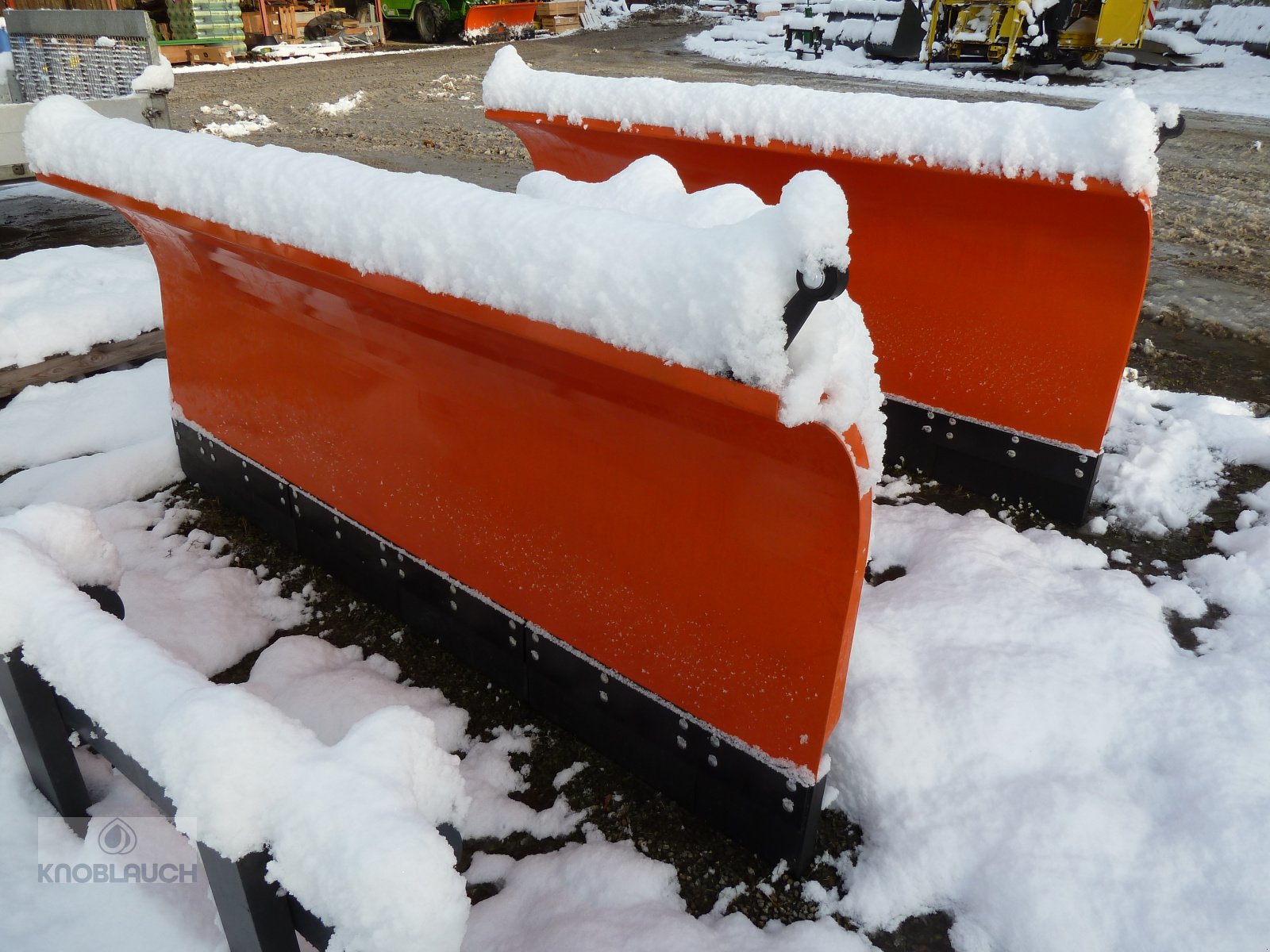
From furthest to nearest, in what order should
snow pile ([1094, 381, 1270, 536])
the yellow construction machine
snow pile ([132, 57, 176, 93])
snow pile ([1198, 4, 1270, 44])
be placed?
snow pile ([1198, 4, 1270, 44]) → the yellow construction machine → snow pile ([132, 57, 176, 93]) → snow pile ([1094, 381, 1270, 536])

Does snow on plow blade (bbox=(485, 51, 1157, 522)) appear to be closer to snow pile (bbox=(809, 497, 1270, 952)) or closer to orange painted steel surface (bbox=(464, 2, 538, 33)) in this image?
snow pile (bbox=(809, 497, 1270, 952))

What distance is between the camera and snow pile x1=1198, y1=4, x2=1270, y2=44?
537 inches

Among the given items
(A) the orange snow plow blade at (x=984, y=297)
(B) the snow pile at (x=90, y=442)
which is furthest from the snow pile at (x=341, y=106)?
(A) the orange snow plow blade at (x=984, y=297)

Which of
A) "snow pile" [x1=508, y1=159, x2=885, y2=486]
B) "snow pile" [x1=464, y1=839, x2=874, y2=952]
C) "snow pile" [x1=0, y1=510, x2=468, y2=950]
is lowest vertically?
"snow pile" [x1=464, y1=839, x2=874, y2=952]

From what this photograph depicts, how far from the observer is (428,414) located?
1.97 m

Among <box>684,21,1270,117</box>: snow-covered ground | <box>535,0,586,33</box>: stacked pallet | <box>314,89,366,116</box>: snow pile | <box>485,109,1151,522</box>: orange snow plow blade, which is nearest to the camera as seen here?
<box>485,109,1151,522</box>: orange snow plow blade

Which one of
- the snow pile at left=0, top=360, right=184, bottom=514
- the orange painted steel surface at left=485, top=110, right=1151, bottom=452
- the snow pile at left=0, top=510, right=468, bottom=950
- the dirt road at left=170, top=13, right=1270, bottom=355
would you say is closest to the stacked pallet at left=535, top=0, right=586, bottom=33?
the dirt road at left=170, top=13, right=1270, bottom=355

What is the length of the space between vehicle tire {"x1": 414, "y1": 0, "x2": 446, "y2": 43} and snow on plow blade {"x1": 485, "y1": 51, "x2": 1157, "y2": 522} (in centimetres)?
1844

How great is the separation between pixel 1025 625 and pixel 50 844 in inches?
84.1

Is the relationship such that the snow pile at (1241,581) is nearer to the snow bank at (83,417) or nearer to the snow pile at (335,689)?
the snow pile at (335,689)

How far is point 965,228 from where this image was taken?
8.47 feet

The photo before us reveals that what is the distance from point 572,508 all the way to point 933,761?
89cm

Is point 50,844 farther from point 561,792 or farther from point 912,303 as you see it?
point 912,303

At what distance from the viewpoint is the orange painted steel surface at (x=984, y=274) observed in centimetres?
235
